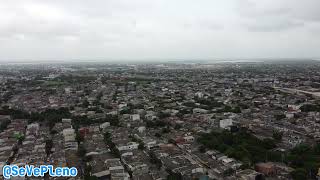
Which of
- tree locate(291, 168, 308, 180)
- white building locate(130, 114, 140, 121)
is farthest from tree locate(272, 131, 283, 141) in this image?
white building locate(130, 114, 140, 121)

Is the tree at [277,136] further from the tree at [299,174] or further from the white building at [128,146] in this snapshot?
the white building at [128,146]

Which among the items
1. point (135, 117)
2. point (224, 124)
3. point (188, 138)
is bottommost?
point (188, 138)

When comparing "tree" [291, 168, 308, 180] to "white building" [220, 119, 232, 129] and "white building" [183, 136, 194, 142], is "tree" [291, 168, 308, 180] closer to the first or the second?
"white building" [183, 136, 194, 142]

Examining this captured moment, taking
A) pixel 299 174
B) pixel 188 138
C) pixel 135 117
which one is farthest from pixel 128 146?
pixel 299 174

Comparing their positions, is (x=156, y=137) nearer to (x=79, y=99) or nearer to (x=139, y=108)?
(x=139, y=108)

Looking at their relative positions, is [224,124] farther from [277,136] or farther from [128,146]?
[128,146]

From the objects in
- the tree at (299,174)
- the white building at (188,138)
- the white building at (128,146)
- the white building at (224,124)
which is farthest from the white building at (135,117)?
the tree at (299,174)

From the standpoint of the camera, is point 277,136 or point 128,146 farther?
point 277,136

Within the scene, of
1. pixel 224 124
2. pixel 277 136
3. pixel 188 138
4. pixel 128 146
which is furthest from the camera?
pixel 224 124

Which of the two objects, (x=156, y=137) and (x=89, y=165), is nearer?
(x=89, y=165)

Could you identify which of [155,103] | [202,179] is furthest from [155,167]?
[155,103]

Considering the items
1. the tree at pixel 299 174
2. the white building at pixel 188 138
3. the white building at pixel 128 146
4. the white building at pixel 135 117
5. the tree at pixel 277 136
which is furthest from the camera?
the white building at pixel 135 117
